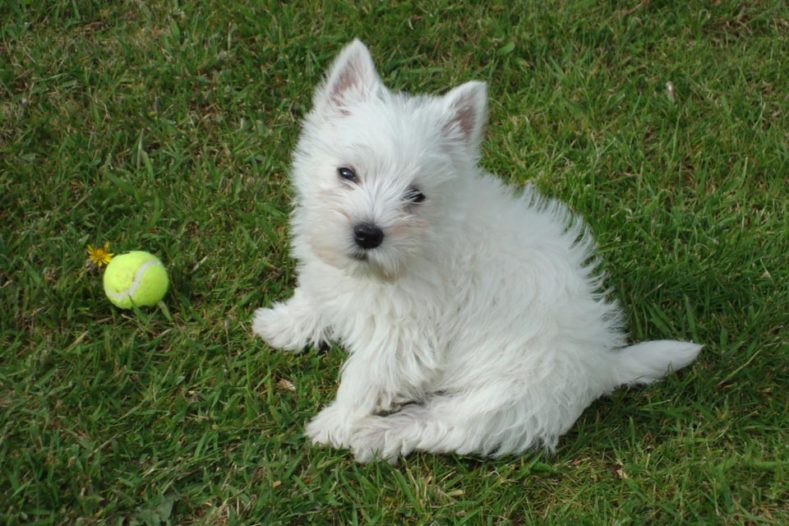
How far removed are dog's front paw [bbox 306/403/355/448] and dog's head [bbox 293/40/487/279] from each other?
2.45ft

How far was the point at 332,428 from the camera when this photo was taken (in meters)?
3.74

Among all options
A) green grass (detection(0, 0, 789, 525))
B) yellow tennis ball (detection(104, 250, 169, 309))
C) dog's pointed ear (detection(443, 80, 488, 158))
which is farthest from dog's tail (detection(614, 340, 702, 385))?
yellow tennis ball (detection(104, 250, 169, 309))

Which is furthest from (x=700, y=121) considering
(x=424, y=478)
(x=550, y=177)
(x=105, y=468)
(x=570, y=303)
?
(x=105, y=468)

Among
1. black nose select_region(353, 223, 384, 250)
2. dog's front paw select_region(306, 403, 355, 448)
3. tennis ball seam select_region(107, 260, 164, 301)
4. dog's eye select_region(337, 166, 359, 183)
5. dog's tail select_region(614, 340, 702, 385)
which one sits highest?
dog's eye select_region(337, 166, 359, 183)

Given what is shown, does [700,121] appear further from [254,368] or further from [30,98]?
[30,98]

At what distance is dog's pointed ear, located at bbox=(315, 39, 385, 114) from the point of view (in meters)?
3.50

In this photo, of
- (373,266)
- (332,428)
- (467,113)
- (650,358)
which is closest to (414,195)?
(373,266)

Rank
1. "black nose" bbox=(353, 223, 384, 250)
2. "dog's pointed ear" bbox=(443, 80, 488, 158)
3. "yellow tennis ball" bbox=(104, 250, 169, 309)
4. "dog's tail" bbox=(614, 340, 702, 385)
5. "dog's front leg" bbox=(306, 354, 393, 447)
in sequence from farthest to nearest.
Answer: "yellow tennis ball" bbox=(104, 250, 169, 309) → "dog's tail" bbox=(614, 340, 702, 385) → "dog's front leg" bbox=(306, 354, 393, 447) → "dog's pointed ear" bbox=(443, 80, 488, 158) → "black nose" bbox=(353, 223, 384, 250)

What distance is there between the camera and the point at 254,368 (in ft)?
13.1

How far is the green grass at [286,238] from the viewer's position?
3.65 m

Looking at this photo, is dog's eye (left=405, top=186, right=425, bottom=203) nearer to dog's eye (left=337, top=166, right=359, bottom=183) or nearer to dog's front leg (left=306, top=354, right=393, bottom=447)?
dog's eye (left=337, top=166, right=359, bottom=183)

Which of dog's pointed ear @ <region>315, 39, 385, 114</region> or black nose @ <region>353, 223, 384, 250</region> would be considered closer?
black nose @ <region>353, 223, 384, 250</region>

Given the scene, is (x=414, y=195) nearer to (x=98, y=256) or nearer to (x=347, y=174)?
(x=347, y=174)

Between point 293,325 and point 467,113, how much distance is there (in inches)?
51.8
